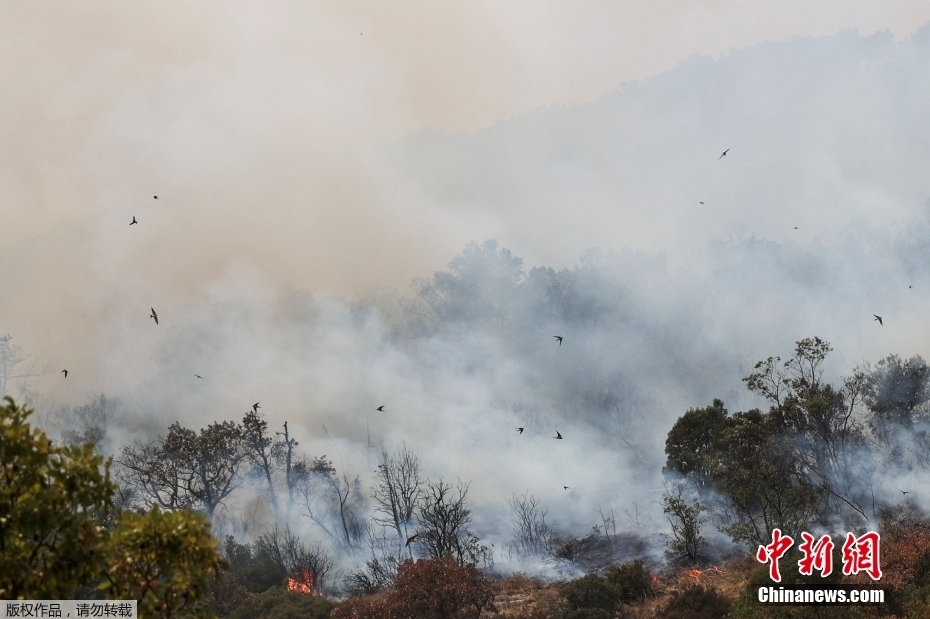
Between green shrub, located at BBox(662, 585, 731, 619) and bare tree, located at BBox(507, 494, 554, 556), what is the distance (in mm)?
18577

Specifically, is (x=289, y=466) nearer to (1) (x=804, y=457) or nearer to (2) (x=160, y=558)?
(1) (x=804, y=457)

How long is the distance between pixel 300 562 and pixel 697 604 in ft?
79.6

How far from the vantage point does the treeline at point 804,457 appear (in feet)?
108

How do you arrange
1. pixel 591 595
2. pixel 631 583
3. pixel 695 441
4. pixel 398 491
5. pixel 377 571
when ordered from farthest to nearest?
pixel 398 491 < pixel 695 441 < pixel 377 571 < pixel 631 583 < pixel 591 595

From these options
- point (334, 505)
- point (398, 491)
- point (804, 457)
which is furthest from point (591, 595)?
point (334, 505)

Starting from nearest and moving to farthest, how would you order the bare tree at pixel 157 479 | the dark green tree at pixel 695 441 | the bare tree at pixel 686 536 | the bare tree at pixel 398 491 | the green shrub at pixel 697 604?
the green shrub at pixel 697 604, the bare tree at pixel 686 536, the dark green tree at pixel 695 441, the bare tree at pixel 398 491, the bare tree at pixel 157 479

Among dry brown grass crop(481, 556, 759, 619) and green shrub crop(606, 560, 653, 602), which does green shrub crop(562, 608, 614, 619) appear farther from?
green shrub crop(606, 560, 653, 602)

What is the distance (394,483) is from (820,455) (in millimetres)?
29052

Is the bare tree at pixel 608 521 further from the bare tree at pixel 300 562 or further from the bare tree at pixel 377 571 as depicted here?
the bare tree at pixel 300 562

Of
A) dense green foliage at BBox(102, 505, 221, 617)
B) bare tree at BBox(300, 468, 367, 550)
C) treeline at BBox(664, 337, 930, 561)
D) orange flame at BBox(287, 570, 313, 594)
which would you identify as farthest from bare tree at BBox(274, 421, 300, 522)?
dense green foliage at BBox(102, 505, 221, 617)

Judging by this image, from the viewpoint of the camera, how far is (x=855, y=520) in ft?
131

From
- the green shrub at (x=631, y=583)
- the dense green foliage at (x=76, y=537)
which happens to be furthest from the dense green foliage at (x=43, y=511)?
the green shrub at (x=631, y=583)

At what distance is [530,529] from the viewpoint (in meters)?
50.2

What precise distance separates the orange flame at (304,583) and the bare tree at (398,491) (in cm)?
809
